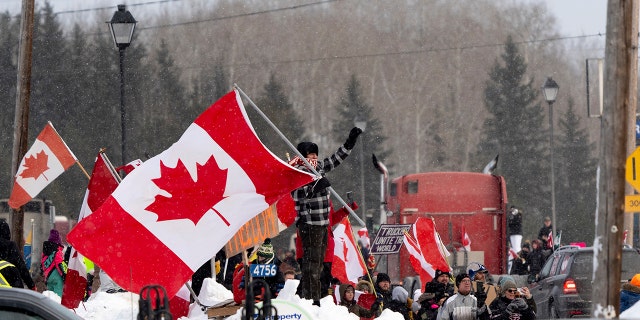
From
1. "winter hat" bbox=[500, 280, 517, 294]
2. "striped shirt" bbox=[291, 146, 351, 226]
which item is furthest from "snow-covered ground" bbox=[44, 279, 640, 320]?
"winter hat" bbox=[500, 280, 517, 294]

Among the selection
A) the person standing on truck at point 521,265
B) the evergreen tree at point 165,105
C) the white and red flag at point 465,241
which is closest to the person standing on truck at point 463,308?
the white and red flag at point 465,241

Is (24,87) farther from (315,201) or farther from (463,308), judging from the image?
(315,201)


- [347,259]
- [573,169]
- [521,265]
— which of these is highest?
[347,259]

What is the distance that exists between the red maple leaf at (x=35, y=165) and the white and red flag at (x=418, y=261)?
539cm

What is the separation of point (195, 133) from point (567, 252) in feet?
33.2

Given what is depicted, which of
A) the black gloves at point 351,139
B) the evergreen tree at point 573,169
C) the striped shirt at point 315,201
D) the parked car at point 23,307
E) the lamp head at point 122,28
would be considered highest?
the lamp head at point 122,28

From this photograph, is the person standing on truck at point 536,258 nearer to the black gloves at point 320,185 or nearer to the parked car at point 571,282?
the parked car at point 571,282

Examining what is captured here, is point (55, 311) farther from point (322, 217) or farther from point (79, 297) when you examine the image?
point (79, 297)

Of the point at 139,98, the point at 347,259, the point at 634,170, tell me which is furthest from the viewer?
the point at 139,98

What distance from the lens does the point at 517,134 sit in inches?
3354

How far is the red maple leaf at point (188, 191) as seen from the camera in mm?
10992

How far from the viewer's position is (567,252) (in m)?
20.1

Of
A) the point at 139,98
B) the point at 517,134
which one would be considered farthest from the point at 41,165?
the point at 517,134

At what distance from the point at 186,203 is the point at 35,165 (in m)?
8.81
